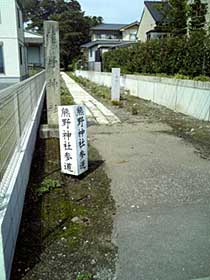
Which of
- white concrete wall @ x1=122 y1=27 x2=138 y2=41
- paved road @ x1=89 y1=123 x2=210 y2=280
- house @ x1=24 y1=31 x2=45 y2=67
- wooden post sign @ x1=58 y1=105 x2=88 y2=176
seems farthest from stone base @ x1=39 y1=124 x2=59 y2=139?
white concrete wall @ x1=122 y1=27 x2=138 y2=41

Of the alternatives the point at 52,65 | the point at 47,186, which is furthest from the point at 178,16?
the point at 47,186

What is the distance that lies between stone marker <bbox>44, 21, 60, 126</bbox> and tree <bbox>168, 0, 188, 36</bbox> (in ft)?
51.4

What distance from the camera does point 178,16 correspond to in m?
20.7

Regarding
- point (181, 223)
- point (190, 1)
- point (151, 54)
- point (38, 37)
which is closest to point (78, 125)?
point (181, 223)

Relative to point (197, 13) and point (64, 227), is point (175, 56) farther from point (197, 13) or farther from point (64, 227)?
point (64, 227)

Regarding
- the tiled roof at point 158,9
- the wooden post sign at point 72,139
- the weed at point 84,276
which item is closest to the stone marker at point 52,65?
the wooden post sign at point 72,139

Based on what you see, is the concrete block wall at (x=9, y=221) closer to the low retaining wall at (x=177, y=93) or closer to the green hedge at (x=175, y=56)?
the low retaining wall at (x=177, y=93)

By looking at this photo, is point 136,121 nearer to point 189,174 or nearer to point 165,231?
point 189,174

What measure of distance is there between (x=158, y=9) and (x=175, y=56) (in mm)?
13808

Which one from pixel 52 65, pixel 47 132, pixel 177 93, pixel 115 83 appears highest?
pixel 52 65

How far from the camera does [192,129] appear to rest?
803cm

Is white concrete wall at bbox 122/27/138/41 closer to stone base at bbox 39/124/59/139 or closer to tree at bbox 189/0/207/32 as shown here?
tree at bbox 189/0/207/32

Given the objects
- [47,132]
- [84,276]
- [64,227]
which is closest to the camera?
[84,276]

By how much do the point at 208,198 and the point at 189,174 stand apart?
0.90m
